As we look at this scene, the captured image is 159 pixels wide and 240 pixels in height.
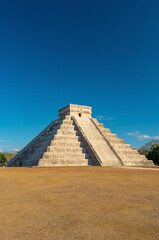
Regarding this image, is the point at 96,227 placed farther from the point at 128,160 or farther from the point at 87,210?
the point at 128,160

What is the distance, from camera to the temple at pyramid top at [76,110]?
41969 mm

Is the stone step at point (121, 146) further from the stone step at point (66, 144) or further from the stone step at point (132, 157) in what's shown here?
the stone step at point (66, 144)

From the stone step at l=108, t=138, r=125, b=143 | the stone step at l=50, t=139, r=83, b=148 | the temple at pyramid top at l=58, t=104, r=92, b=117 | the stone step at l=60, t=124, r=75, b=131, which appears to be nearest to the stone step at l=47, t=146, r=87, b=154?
the stone step at l=50, t=139, r=83, b=148

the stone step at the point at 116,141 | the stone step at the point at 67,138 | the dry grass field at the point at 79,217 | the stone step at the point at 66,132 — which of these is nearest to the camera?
the dry grass field at the point at 79,217

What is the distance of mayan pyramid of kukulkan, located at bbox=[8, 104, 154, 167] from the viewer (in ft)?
93.2

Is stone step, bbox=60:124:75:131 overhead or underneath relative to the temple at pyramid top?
underneath

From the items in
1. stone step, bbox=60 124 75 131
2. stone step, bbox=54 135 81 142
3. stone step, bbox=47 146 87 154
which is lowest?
stone step, bbox=47 146 87 154

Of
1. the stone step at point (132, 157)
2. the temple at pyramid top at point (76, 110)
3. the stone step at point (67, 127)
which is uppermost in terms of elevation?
the temple at pyramid top at point (76, 110)

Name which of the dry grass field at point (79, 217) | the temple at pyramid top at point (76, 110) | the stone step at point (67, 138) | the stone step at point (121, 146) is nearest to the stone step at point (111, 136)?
the stone step at point (121, 146)

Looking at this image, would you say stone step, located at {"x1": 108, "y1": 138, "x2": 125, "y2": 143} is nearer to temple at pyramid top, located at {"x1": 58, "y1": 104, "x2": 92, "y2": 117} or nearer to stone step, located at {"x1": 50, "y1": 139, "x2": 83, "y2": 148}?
stone step, located at {"x1": 50, "y1": 139, "x2": 83, "y2": 148}

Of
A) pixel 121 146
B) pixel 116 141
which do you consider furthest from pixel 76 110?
pixel 121 146

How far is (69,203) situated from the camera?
18.7ft

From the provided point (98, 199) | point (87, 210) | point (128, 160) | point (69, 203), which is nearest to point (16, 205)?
point (69, 203)

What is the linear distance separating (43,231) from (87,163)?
2604 centimetres
